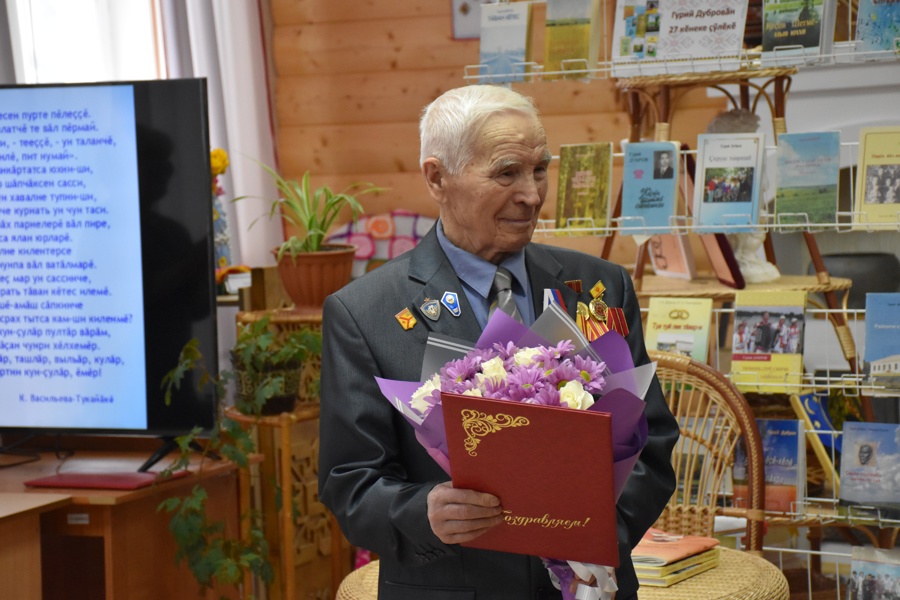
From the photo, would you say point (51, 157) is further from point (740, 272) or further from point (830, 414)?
point (830, 414)

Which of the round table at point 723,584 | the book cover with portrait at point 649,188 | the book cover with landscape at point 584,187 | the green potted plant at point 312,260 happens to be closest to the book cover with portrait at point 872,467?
the round table at point 723,584

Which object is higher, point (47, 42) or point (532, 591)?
point (47, 42)

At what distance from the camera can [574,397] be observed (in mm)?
1192

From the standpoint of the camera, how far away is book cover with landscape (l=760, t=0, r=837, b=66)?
7.92 ft

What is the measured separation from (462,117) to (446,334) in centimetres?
31

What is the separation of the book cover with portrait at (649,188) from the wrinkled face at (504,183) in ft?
3.69

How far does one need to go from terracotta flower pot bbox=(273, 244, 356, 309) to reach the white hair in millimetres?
1800

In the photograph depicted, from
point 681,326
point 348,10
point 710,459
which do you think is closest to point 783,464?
point 710,459

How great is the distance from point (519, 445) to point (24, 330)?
1798 millimetres

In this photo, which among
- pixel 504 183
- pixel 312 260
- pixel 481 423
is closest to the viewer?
pixel 481 423

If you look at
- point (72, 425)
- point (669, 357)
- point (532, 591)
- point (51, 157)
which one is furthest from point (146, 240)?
point (532, 591)

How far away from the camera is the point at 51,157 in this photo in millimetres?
2535

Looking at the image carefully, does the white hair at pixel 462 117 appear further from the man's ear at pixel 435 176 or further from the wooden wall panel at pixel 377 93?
the wooden wall panel at pixel 377 93

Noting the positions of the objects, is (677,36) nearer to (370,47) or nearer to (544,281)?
(544,281)
